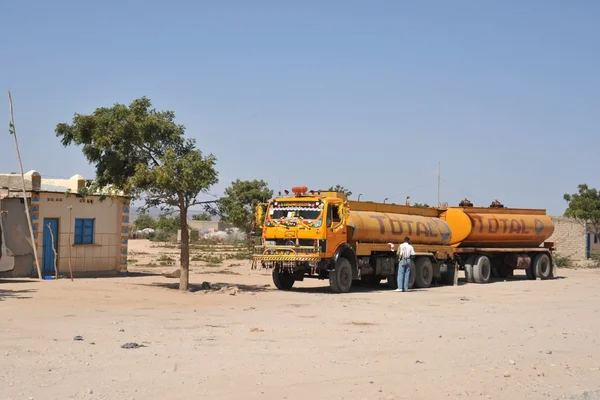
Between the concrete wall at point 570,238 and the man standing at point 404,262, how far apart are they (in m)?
36.1

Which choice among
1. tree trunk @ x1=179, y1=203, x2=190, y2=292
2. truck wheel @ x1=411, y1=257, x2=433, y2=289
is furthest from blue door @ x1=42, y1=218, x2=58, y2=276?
truck wheel @ x1=411, y1=257, x2=433, y2=289

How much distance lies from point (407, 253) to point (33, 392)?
58.9 ft

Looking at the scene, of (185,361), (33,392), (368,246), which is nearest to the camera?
(33,392)

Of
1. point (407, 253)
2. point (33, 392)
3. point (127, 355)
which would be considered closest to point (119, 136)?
point (407, 253)

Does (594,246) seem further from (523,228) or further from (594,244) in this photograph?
(523,228)

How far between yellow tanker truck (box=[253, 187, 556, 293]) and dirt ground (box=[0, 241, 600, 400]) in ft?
5.16

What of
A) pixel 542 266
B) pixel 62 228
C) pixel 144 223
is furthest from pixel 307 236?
pixel 144 223

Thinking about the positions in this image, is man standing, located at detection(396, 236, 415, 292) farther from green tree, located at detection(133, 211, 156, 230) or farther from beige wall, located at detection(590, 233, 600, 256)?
green tree, located at detection(133, 211, 156, 230)

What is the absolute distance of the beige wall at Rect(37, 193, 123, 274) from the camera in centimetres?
2630

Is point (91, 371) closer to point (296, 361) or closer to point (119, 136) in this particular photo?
point (296, 361)

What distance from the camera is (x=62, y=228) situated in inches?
1045

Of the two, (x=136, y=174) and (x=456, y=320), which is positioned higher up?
(x=136, y=174)

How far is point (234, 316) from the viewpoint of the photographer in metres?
17.2

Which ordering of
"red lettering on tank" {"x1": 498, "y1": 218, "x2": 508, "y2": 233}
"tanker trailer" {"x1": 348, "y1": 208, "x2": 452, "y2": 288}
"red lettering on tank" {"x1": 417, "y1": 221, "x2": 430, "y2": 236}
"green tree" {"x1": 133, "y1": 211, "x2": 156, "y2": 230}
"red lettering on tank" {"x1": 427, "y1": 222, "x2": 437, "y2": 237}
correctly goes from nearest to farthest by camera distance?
"tanker trailer" {"x1": 348, "y1": 208, "x2": 452, "y2": 288} → "red lettering on tank" {"x1": 417, "y1": 221, "x2": 430, "y2": 236} → "red lettering on tank" {"x1": 427, "y1": 222, "x2": 437, "y2": 237} → "red lettering on tank" {"x1": 498, "y1": 218, "x2": 508, "y2": 233} → "green tree" {"x1": 133, "y1": 211, "x2": 156, "y2": 230}
